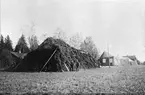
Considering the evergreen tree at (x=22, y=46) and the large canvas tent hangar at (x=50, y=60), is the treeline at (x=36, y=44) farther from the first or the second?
the large canvas tent hangar at (x=50, y=60)

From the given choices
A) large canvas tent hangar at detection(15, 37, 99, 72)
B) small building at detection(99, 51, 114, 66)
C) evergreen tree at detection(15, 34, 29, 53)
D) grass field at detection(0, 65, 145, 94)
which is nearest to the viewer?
grass field at detection(0, 65, 145, 94)

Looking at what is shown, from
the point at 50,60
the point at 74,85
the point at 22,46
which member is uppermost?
the point at 22,46

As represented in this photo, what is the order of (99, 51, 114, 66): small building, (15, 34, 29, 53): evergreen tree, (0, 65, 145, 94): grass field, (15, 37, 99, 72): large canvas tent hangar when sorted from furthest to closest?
(15, 34, 29, 53): evergreen tree, (99, 51, 114, 66): small building, (15, 37, 99, 72): large canvas tent hangar, (0, 65, 145, 94): grass field

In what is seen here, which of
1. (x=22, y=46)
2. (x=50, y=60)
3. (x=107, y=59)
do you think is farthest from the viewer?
(x=22, y=46)

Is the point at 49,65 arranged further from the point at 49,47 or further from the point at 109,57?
the point at 109,57

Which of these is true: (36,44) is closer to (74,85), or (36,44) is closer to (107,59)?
(107,59)

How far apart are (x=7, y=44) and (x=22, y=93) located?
70.8m

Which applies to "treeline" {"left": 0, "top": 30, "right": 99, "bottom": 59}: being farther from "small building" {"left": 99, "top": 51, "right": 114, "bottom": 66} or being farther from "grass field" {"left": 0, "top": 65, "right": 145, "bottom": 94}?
"grass field" {"left": 0, "top": 65, "right": 145, "bottom": 94}

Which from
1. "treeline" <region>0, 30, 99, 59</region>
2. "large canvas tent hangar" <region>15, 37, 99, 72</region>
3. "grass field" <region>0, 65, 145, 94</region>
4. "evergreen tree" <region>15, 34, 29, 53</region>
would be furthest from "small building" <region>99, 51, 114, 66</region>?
"grass field" <region>0, 65, 145, 94</region>

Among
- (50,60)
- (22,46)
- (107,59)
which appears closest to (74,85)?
(50,60)

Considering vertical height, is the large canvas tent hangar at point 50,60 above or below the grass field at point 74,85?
above

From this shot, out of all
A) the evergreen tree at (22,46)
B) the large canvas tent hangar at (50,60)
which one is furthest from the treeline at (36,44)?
the large canvas tent hangar at (50,60)

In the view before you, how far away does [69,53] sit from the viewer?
65.6 feet

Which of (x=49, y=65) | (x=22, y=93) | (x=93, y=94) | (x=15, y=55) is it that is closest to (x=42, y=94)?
(x=22, y=93)
